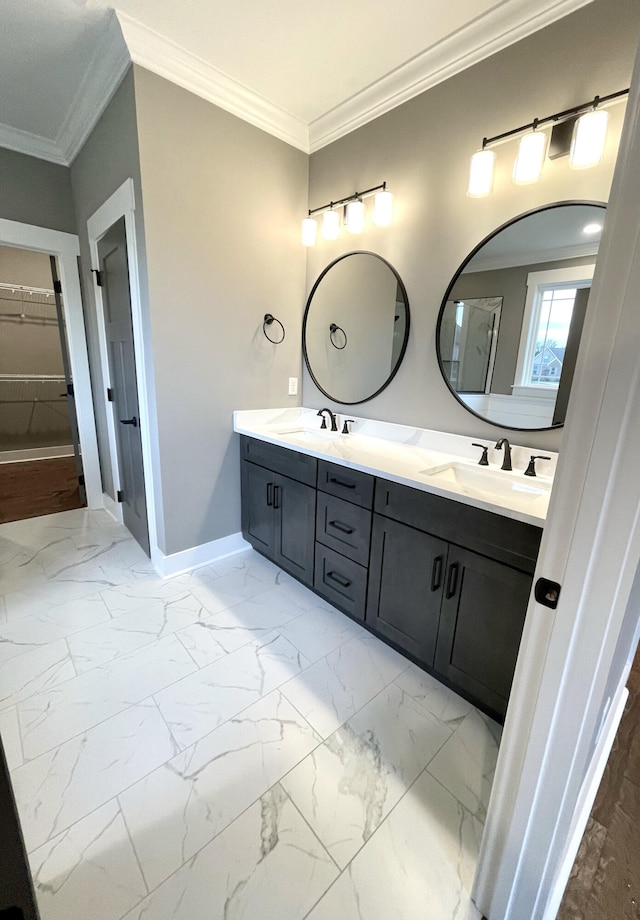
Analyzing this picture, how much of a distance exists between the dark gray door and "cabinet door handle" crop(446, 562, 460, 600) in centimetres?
192

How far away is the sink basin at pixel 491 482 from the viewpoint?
1468 mm

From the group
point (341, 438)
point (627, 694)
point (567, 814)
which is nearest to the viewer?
point (567, 814)

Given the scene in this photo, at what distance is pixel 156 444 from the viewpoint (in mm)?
2184

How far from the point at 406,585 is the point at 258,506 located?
1.15m

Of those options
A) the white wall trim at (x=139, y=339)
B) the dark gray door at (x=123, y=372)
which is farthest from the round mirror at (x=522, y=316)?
the dark gray door at (x=123, y=372)

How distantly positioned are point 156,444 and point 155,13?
189 cm

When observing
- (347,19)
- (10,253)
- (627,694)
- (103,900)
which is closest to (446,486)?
(627,694)

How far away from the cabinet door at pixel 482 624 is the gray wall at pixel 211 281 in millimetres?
1579

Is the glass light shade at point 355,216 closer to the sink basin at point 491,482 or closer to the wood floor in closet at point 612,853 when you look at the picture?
the sink basin at point 491,482

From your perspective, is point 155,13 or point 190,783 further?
point 155,13

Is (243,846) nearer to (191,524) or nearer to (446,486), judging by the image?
(446,486)

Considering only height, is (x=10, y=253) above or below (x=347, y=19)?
below

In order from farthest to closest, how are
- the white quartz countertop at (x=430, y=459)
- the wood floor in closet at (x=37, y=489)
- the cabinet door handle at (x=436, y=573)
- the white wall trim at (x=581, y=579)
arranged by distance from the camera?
the wood floor in closet at (x=37, y=489)
the cabinet door handle at (x=436, y=573)
the white quartz countertop at (x=430, y=459)
the white wall trim at (x=581, y=579)

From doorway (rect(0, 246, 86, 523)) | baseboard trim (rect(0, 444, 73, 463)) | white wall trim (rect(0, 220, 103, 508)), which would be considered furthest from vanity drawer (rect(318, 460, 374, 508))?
baseboard trim (rect(0, 444, 73, 463))
